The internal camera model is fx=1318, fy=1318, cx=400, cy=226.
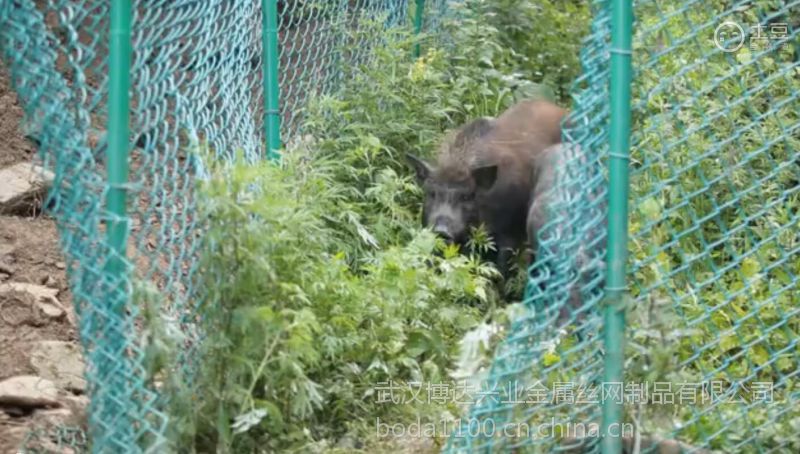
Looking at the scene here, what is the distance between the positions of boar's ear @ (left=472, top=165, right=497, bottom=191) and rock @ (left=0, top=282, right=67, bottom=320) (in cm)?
299

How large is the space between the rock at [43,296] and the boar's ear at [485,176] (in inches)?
118

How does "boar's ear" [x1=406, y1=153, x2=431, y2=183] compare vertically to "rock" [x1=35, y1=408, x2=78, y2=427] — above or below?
above

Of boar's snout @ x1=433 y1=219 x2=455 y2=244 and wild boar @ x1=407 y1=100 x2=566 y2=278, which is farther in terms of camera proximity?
wild boar @ x1=407 y1=100 x2=566 y2=278

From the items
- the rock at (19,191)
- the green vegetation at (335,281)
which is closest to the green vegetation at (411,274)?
the green vegetation at (335,281)

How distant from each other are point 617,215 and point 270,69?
9.38ft

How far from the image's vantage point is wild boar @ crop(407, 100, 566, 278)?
801 centimetres

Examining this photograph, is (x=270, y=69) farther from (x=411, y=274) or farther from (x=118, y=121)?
(x=118, y=121)

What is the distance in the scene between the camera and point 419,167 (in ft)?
26.0

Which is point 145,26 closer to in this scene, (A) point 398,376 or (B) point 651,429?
(A) point 398,376

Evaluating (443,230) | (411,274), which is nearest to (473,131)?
(443,230)

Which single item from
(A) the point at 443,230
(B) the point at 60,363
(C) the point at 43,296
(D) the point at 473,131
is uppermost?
(D) the point at 473,131

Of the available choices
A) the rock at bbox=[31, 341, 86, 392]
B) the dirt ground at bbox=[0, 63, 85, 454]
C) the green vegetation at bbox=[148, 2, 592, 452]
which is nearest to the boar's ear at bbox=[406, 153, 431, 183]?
the green vegetation at bbox=[148, 2, 592, 452]

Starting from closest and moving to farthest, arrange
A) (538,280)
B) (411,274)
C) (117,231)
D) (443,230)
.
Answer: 1. (117,231)
2. (538,280)
3. (411,274)
4. (443,230)

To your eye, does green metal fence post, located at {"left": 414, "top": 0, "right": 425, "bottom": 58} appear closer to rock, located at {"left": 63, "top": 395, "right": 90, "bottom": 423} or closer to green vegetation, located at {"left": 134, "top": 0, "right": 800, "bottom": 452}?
green vegetation, located at {"left": 134, "top": 0, "right": 800, "bottom": 452}
